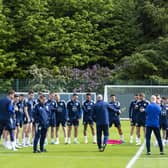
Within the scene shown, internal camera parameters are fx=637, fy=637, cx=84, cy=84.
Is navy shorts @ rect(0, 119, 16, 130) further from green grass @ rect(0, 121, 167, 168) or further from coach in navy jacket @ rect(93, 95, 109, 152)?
coach in navy jacket @ rect(93, 95, 109, 152)

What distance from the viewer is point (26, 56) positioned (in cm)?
5912

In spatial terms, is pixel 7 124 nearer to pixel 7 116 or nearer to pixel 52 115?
pixel 7 116

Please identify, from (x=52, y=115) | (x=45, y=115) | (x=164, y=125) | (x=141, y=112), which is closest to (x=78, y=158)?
(x=45, y=115)

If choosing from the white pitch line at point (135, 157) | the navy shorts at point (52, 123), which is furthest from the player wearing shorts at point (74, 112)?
the white pitch line at point (135, 157)

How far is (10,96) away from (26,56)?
35442mm

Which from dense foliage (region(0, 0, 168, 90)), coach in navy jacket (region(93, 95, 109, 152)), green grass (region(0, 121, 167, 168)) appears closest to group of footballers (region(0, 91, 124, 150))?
green grass (region(0, 121, 167, 168))

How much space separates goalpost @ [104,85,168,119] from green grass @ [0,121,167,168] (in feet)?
56.6

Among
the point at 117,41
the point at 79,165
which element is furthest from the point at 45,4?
the point at 79,165

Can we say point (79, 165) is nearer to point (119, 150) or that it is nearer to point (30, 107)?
point (119, 150)

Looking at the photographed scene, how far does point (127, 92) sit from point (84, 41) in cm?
1702

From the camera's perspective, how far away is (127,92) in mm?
44625

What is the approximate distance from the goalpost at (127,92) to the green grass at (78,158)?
17266mm

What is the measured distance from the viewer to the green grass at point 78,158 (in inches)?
767

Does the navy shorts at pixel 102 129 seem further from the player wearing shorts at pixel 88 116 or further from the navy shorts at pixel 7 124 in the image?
the player wearing shorts at pixel 88 116
